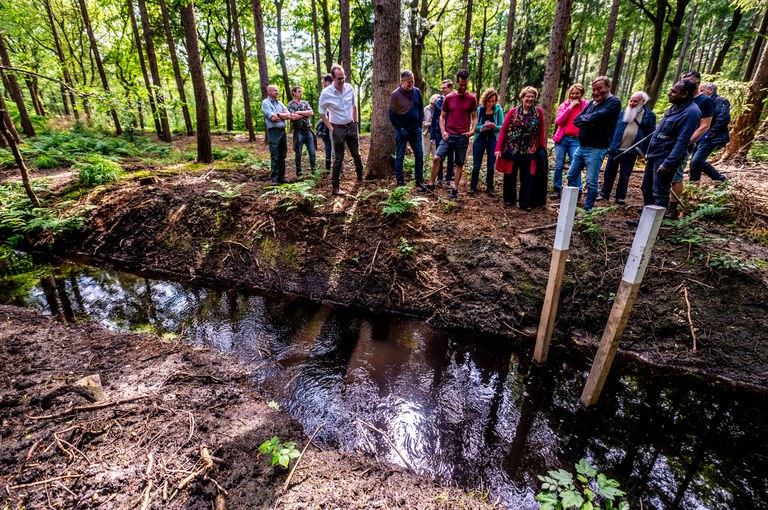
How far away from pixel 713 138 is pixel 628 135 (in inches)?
60.0

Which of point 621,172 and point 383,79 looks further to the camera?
point 383,79

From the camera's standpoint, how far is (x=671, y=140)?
4414mm

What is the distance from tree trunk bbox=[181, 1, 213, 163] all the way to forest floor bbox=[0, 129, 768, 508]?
2.25 meters

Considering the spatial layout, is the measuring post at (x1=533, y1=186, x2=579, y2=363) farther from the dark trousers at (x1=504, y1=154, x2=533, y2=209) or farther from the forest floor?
the dark trousers at (x1=504, y1=154, x2=533, y2=209)

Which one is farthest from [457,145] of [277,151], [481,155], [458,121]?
[277,151]

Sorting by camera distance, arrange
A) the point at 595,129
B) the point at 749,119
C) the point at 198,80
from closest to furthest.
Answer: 1. the point at 595,129
2. the point at 749,119
3. the point at 198,80

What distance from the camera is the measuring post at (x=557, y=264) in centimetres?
323

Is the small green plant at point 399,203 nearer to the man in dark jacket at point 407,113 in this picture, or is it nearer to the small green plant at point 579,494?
the man in dark jacket at point 407,113

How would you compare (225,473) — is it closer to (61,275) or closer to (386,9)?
(61,275)

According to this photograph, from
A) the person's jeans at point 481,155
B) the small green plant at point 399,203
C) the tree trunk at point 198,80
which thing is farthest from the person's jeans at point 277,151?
the person's jeans at point 481,155

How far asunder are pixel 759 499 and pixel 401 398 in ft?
9.80

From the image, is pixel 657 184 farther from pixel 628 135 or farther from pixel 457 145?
pixel 457 145

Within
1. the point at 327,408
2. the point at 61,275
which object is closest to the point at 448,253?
the point at 327,408

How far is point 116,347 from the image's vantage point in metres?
3.79
